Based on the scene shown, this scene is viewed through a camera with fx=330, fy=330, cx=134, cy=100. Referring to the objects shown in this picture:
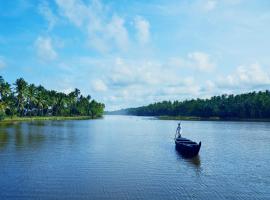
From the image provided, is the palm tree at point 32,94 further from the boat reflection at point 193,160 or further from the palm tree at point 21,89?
the boat reflection at point 193,160

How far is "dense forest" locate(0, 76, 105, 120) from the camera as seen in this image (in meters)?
116

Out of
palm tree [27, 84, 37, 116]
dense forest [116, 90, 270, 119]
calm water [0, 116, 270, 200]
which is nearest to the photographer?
calm water [0, 116, 270, 200]

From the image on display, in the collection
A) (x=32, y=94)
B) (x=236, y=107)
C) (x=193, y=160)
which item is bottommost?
(x=193, y=160)

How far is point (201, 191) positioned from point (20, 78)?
11390 cm

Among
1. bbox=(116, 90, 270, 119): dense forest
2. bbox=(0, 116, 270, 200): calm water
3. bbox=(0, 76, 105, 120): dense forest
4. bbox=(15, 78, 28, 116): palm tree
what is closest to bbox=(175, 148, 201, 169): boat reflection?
bbox=(0, 116, 270, 200): calm water

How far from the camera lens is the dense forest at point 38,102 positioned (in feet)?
380

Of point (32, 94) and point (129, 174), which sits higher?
point (32, 94)

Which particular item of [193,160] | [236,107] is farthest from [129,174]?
[236,107]

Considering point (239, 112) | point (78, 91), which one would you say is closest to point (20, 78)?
point (78, 91)

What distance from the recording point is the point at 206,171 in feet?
99.8

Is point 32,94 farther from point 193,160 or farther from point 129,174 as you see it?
point 129,174

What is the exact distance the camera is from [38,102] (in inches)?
5581

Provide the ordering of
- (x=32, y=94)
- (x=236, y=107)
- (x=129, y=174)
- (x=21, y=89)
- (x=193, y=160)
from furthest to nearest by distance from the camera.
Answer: (x=236, y=107) < (x=32, y=94) < (x=21, y=89) < (x=193, y=160) < (x=129, y=174)

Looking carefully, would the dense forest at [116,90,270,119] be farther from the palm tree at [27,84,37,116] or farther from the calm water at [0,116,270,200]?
the calm water at [0,116,270,200]
